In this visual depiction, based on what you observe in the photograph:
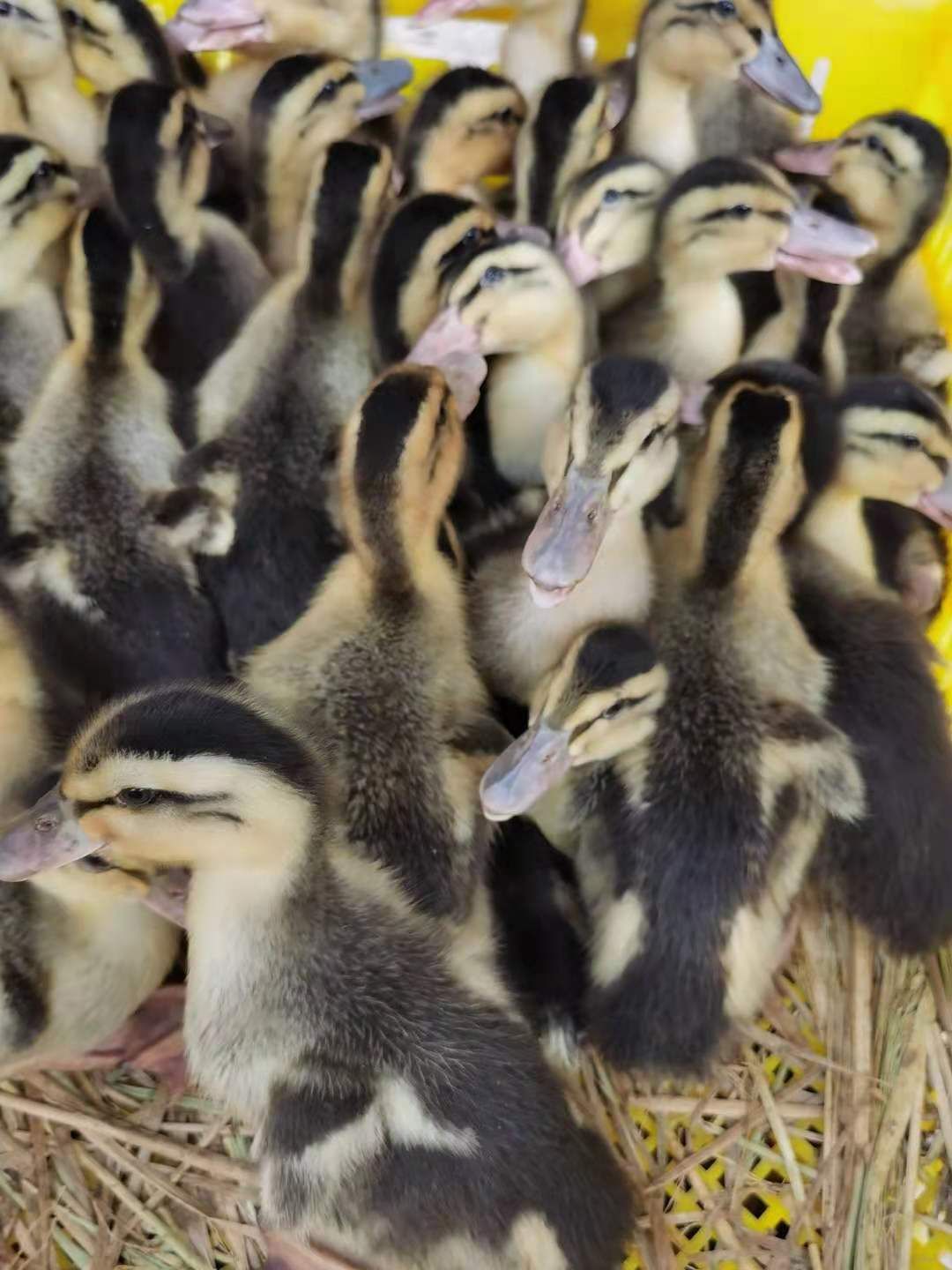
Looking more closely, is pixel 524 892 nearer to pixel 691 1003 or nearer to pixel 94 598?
pixel 691 1003

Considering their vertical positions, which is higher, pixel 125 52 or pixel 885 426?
pixel 125 52

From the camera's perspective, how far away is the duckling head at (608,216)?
1765 millimetres

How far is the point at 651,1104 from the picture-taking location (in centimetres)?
149

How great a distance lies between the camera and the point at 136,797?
1.17m

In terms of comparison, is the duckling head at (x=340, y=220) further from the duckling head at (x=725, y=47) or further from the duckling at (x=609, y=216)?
the duckling head at (x=725, y=47)

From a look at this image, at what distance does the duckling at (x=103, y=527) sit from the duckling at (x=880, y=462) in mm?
818

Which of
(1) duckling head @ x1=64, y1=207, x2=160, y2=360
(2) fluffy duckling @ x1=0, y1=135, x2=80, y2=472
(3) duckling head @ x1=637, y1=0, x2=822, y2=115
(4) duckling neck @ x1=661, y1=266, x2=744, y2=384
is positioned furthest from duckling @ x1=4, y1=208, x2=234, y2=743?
(3) duckling head @ x1=637, y1=0, x2=822, y2=115

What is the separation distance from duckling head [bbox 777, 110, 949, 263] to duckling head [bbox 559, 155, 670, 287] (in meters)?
0.30

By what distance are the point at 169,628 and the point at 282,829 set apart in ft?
1.49

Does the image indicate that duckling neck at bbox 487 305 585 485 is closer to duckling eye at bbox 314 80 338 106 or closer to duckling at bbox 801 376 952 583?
duckling at bbox 801 376 952 583

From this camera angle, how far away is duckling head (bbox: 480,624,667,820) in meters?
1.29

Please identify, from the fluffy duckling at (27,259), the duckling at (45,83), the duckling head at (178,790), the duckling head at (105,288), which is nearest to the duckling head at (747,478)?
the duckling head at (178,790)

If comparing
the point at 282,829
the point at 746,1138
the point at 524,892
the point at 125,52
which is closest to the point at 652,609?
the point at 524,892

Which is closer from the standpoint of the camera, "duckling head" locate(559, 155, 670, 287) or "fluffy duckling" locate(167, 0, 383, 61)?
"duckling head" locate(559, 155, 670, 287)
